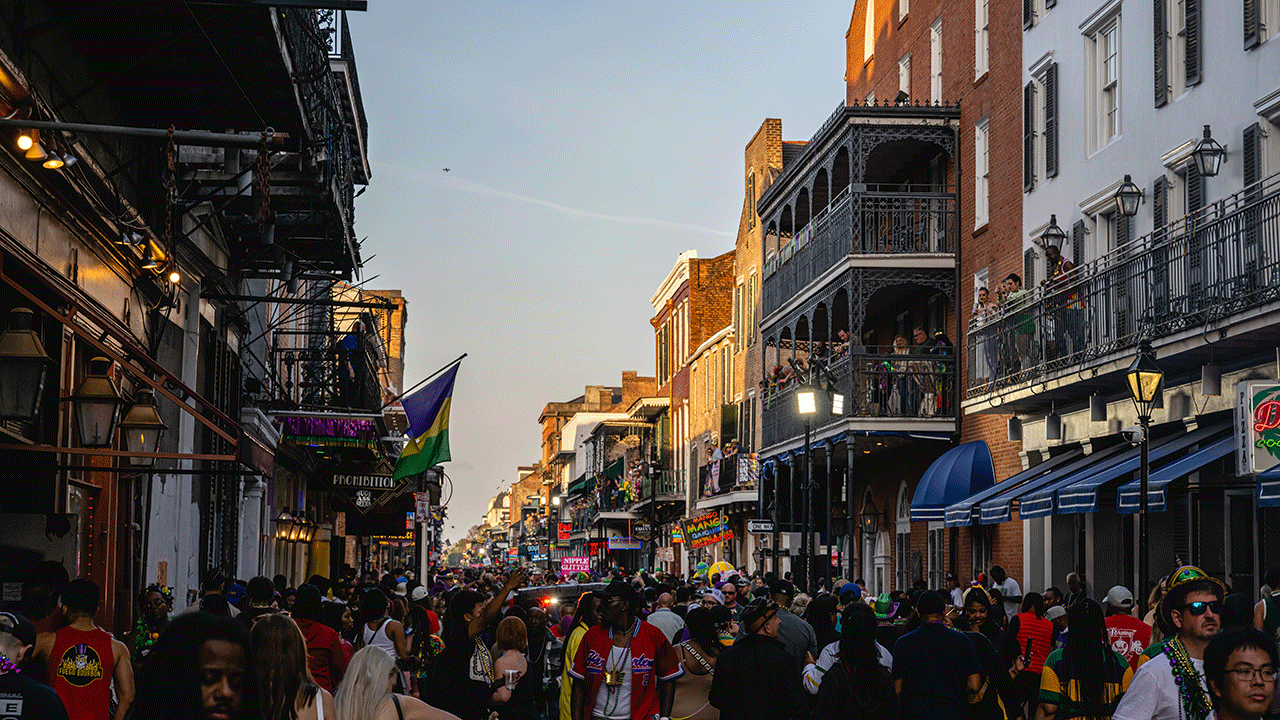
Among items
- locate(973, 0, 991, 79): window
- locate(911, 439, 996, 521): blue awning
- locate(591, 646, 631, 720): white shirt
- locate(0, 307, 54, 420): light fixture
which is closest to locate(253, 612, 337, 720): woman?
locate(591, 646, 631, 720): white shirt

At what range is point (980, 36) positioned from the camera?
28.5 m

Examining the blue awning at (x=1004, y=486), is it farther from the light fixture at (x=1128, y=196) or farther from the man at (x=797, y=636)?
the man at (x=797, y=636)

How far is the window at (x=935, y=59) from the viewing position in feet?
102

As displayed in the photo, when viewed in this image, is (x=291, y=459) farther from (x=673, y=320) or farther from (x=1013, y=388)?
(x=673, y=320)

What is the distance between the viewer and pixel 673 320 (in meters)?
65.6

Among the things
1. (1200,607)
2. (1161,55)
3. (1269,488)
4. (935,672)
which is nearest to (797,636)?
(935,672)

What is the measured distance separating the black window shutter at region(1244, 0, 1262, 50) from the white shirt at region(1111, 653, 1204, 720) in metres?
13.2

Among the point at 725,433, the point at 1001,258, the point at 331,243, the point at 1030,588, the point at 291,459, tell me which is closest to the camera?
the point at 331,243

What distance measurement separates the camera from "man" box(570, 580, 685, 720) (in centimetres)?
1050

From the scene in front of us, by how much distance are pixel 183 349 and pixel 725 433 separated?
33.3m

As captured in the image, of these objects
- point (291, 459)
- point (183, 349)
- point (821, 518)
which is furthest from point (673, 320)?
point (183, 349)

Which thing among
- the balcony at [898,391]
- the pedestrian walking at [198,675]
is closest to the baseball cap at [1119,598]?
the pedestrian walking at [198,675]

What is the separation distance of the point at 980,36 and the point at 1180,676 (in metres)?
23.5

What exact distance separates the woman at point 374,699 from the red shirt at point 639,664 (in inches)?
201
